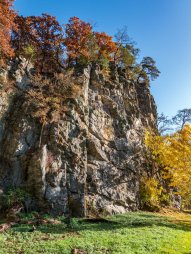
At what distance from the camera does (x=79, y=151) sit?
70.7ft

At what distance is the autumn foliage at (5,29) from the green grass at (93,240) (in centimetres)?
1520

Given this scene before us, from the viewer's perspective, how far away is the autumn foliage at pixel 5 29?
20953 mm

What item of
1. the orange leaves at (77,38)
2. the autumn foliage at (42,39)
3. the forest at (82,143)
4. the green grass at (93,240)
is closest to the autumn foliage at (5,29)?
the forest at (82,143)

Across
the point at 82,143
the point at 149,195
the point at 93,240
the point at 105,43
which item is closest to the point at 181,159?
the point at 149,195

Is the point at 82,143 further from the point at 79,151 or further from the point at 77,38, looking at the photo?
the point at 77,38

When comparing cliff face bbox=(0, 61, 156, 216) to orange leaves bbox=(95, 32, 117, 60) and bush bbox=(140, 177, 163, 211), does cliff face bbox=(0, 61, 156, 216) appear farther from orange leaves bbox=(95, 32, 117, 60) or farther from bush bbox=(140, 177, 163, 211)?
orange leaves bbox=(95, 32, 117, 60)

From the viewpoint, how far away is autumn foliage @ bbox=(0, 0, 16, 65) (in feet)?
68.7

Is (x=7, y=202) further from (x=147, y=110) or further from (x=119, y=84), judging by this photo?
(x=147, y=110)

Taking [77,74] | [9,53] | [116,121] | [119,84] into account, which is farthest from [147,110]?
[9,53]

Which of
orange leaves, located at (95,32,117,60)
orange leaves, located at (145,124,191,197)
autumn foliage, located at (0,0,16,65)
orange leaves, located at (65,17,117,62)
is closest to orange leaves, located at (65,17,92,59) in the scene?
orange leaves, located at (65,17,117,62)

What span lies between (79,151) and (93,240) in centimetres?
1012

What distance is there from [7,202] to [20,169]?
9.52 ft

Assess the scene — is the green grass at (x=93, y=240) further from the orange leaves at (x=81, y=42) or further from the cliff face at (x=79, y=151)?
the orange leaves at (x=81, y=42)

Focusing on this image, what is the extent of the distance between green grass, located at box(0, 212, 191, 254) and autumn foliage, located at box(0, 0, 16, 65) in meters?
15.2
